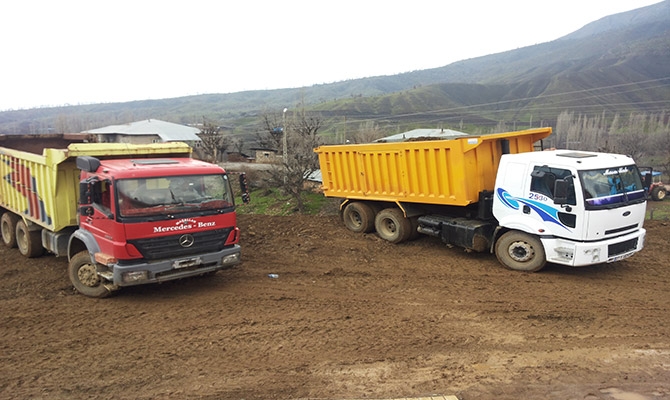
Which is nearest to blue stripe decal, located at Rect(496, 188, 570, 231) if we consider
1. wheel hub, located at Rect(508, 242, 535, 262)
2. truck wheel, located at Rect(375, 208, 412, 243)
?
wheel hub, located at Rect(508, 242, 535, 262)

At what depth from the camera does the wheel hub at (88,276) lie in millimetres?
7062

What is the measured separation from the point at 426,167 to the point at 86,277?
6.53 metres

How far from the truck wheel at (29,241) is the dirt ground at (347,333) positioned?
23 cm

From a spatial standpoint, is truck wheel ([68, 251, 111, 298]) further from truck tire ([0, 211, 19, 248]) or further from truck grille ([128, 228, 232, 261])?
truck tire ([0, 211, 19, 248])

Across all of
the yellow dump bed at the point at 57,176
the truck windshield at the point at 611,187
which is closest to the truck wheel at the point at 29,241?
the yellow dump bed at the point at 57,176

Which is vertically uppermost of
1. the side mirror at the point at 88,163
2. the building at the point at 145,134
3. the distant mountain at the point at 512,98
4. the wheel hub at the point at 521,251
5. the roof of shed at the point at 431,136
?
the distant mountain at the point at 512,98

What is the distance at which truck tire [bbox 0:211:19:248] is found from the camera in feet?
32.3

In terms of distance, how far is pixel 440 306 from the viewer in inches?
264

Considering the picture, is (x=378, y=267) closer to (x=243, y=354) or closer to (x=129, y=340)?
(x=243, y=354)

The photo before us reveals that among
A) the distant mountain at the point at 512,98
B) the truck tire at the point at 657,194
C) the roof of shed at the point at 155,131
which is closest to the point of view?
the truck tire at the point at 657,194

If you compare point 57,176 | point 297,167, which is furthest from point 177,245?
point 297,167

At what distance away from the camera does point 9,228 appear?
9914mm

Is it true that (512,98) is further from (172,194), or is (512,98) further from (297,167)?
(172,194)

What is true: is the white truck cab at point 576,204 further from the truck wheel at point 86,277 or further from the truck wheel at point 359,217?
the truck wheel at point 86,277
